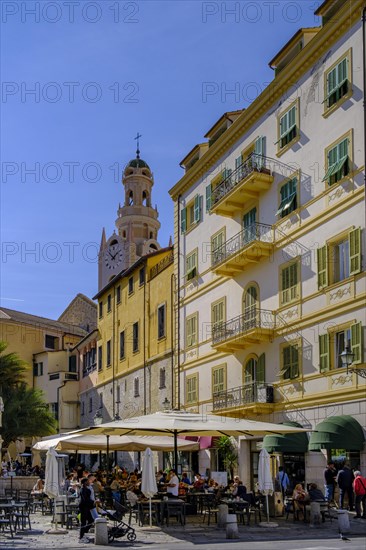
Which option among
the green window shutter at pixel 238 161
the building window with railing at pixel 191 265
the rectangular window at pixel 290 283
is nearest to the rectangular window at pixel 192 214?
the building window with railing at pixel 191 265

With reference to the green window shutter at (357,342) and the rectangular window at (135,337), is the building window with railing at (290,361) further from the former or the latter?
the rectangular window at (135,337)

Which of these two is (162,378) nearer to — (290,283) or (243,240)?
(243,240)

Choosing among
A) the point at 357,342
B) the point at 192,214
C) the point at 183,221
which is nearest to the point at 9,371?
the point at 183,221

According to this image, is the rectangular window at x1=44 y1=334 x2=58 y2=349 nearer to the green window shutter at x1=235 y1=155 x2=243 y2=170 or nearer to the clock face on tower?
the clock face on tower

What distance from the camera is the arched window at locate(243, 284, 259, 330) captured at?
33.1m

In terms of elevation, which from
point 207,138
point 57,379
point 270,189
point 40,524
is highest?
point 207,138

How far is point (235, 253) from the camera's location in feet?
111

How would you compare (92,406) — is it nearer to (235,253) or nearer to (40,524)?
(235,253)

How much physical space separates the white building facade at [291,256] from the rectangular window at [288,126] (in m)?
0.07

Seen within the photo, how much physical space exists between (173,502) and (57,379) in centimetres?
4895

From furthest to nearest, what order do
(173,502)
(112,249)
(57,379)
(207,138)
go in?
(112,249) < (57,379) < (207,138) < (173,502)

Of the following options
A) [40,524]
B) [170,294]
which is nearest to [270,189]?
[170,294]

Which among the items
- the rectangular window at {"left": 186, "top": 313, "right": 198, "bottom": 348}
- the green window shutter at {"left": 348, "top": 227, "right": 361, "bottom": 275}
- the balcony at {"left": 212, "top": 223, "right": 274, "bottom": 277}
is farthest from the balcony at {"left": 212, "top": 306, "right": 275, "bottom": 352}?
the green window shutter at {"left": 348, "top": 227, "right": 361, "bottom": 275}

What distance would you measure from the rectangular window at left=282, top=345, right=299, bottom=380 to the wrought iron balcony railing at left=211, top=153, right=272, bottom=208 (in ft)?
23.2
